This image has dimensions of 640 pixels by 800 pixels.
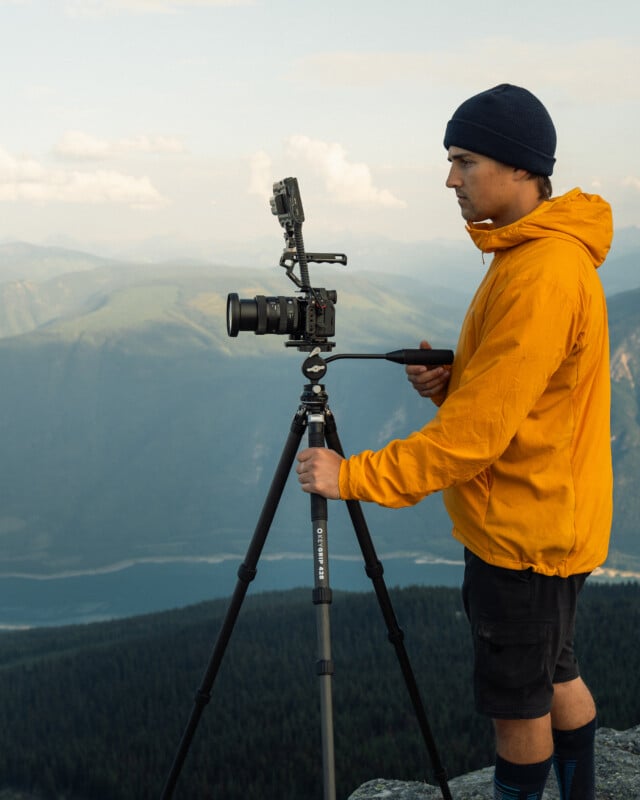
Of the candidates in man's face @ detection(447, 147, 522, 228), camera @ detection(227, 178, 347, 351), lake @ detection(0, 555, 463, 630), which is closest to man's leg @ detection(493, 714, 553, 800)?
camera @ detection(227, 178, 347, 351)

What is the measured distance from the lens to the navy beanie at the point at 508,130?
2922 millimetres

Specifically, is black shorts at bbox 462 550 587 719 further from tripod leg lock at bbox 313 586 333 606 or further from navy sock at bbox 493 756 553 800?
tripod leg lock at bbox 313 586 333 606

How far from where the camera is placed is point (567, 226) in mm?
2865

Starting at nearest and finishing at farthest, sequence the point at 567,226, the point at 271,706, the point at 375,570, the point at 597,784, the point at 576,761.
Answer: the point at 567,226 < the point at 576,761 < the point at 375,570 < the point at 597,784 < the point at 271,706

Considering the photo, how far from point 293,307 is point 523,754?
5.95ft

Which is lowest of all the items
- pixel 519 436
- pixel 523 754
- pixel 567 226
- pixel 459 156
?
pixel 523 754

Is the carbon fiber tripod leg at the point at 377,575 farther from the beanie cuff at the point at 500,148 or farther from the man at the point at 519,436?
the beanie cuff at the point at 500,148

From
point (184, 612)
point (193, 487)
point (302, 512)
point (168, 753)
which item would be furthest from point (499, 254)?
point (193, 487)

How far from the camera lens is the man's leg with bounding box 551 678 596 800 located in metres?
3.46

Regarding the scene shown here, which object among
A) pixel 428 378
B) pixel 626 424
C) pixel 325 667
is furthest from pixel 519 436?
pixel 626 424

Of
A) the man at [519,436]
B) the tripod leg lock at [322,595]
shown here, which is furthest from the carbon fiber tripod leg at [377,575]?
the man at [519,436]

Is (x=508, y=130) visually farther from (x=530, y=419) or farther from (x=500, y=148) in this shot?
(x=530, y=419)

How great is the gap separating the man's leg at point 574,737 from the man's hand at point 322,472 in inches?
49.9

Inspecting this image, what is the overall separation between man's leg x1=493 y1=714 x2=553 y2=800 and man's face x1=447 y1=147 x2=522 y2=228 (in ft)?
5.63
